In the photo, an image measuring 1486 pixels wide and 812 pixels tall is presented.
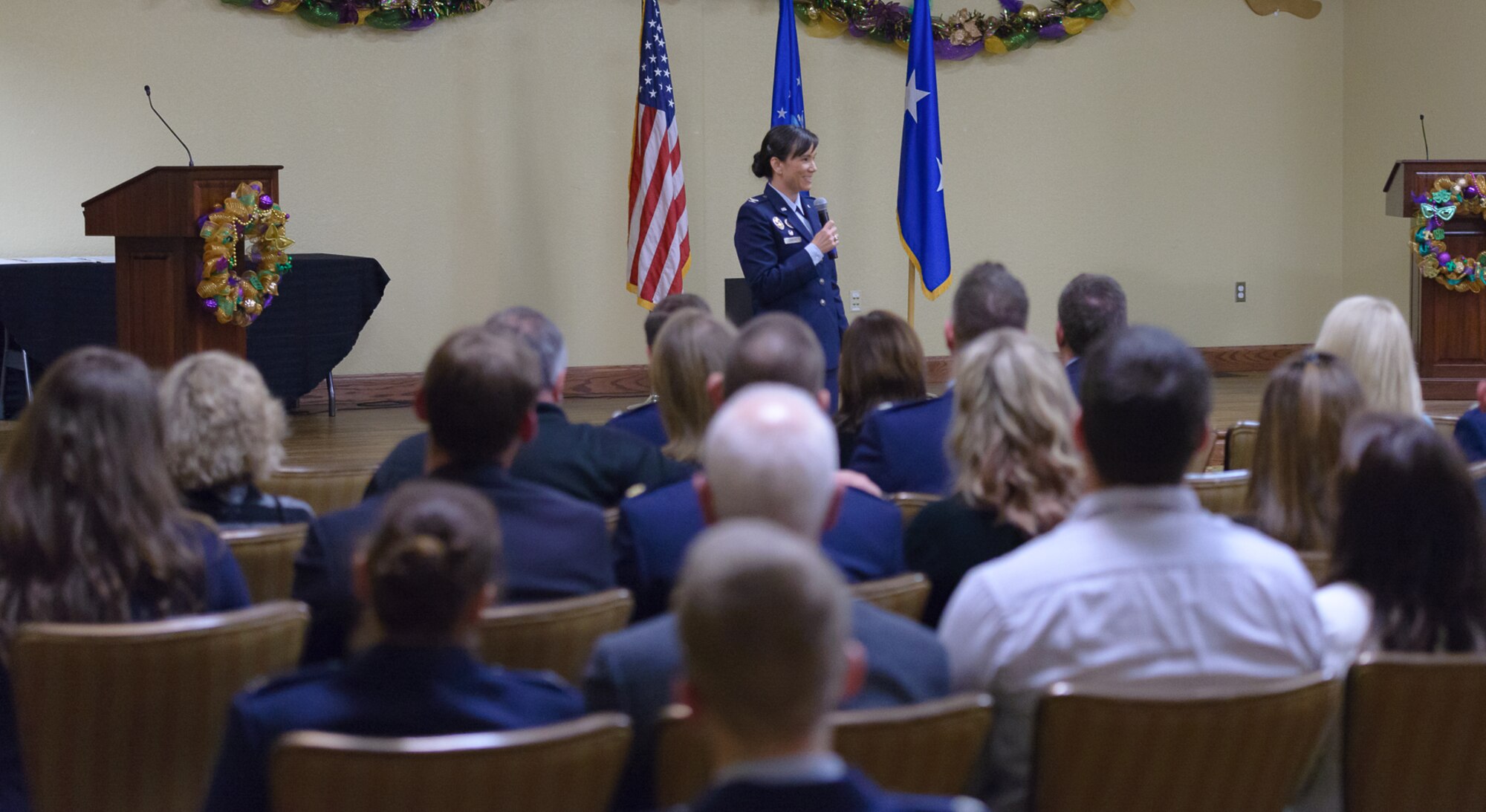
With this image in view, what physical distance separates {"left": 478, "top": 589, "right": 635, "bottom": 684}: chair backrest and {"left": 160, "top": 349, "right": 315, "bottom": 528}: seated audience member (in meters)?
0.81

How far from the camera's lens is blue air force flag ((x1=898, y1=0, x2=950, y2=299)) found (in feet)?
22.6

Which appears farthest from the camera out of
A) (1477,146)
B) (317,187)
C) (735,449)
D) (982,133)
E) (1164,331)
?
(982,133)

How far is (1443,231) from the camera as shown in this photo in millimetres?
7230

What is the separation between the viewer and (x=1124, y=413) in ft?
6.13

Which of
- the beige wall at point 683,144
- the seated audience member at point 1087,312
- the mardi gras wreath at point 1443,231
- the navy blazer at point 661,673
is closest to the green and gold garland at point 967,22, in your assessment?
the beige wall at point 683,144

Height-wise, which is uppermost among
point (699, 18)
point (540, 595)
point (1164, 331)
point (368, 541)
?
point (699, 18)

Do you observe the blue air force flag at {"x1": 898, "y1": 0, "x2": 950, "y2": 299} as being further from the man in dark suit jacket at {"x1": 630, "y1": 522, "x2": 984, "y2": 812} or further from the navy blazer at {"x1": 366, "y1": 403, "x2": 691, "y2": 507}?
the man in dark suit jacket at {"x1": 630, "y1": 522, "x2": 984, "y2": 812}

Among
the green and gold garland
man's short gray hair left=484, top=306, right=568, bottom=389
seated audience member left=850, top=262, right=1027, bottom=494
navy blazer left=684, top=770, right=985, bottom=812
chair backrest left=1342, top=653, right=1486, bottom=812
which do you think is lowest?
chair backrest left=1342, top=653, right=1486, bottom=812

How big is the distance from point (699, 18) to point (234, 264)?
369cm

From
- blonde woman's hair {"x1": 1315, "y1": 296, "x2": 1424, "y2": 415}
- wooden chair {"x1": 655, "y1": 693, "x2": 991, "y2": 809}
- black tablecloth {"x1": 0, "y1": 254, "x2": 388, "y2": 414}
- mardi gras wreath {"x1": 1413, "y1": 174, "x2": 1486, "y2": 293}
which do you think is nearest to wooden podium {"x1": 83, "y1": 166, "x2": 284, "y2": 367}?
black tablecloth {"x1": 0, "y1": 254, "x2": 388, "y2": 414}

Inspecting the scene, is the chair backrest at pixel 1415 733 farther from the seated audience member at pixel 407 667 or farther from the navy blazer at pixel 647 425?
the navy blazer at pixel 647 425

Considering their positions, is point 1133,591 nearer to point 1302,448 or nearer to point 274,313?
point 1302,448

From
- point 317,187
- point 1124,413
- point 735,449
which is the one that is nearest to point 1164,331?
point 1124,413

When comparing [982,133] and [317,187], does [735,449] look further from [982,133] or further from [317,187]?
[982,133]
